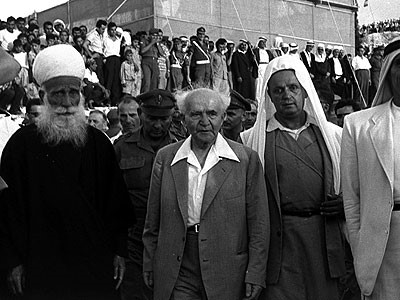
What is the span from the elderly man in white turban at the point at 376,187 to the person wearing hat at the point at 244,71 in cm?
1559

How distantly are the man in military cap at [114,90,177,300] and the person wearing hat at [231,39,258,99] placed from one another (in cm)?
1403

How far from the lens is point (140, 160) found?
214 inches

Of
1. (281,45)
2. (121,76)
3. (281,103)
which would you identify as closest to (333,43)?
(281,45)

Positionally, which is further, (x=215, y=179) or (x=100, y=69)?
(x=100, y=69)

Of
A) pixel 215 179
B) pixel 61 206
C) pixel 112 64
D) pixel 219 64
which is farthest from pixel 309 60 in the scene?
pixel 61 206

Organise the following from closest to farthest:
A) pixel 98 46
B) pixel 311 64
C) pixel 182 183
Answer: pixel 182 183, pixel 98 46, pixel 311 64

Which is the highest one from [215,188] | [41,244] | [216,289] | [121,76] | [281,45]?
[281,45]

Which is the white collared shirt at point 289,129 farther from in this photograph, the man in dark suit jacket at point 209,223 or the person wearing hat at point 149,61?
the person wearing hat at point 149,61

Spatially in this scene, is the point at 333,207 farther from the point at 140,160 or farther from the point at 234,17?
the point at 234,17

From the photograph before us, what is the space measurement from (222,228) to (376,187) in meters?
0.98

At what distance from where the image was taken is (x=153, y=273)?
4406 mm

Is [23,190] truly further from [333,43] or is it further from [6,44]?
[333,43]

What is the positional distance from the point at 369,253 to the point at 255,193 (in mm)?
818

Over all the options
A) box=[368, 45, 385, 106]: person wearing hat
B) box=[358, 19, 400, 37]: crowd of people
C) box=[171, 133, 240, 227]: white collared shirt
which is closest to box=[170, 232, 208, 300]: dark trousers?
box=[171, 133, 240, 227]: white collared shirt
